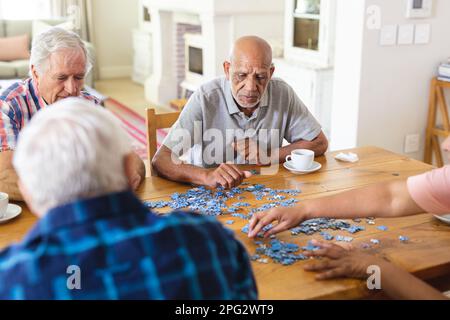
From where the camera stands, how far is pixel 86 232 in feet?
2.79

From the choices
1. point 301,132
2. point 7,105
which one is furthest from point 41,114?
point 301,132

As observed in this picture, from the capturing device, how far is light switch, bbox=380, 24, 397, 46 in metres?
3.44

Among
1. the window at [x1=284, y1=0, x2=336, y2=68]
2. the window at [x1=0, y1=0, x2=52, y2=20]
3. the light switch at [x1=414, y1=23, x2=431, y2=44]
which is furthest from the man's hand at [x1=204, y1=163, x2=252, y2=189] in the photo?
the window at [x1=0, y1=0, x2=52, y2=20]

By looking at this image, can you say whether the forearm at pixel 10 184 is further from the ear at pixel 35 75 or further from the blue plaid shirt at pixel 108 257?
the blue plaid shirt at pixel 108 257

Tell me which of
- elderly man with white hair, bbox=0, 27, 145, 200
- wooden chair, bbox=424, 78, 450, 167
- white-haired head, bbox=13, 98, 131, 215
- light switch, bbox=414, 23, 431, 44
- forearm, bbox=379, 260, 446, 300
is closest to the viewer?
white-haired head, bbox=13, 98, 131, 215

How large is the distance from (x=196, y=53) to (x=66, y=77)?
4.50m

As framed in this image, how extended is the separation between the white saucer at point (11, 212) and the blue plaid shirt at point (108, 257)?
73 cm

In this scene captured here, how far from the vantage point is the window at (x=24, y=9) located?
25.9ft

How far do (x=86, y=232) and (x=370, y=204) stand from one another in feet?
3.27

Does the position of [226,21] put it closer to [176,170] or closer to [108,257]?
[176,170]

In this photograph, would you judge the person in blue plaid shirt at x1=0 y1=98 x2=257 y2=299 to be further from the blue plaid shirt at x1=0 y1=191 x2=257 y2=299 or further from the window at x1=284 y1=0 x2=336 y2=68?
the window at x1=284 y1=0 x2=336 y2=68

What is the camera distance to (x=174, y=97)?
716 cm

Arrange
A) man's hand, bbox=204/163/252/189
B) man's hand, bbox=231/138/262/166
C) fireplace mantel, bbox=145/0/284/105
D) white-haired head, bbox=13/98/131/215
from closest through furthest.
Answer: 1. white-haired head, bbox=13/98/131/215
2. man's hand, bbox=204/163/252/189
3. man's hand, bbox=231/138/262/166
4. fireplace mantel, bbox=145/0/284/105

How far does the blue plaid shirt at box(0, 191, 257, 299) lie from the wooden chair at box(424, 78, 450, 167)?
324 centimetres
